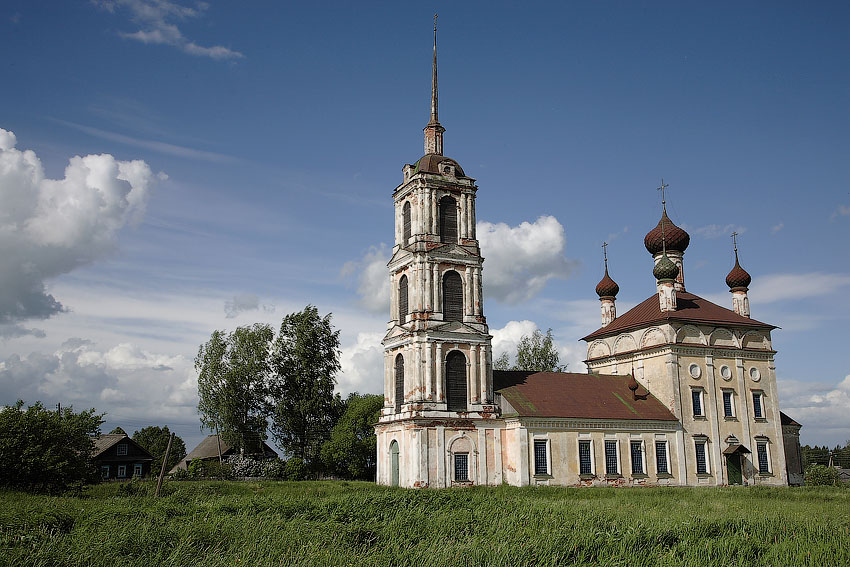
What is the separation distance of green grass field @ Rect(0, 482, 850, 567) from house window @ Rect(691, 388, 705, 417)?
1759 cm

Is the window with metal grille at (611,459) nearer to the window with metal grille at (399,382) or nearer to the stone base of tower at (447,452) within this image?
the stone base of tower at (447,452)

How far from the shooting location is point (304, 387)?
4575 cm

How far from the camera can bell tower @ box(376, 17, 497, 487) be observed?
33.8 metres

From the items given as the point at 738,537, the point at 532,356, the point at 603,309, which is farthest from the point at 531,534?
the point at 532,356

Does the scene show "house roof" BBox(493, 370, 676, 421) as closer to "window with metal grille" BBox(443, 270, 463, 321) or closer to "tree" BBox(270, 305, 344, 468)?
"window with metal grille" BBox(443, 270, 463, 321)

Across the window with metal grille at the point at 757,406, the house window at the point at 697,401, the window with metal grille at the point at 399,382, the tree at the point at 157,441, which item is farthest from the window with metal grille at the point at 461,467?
the tree at the point at 157,441

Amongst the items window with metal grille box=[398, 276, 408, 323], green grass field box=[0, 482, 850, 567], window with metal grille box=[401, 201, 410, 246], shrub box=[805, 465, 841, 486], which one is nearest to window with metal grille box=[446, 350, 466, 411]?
window with metal grille box=[398, 276, 408, 323]

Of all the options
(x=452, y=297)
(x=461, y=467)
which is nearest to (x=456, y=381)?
(x=461, y=467)

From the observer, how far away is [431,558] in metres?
13.7

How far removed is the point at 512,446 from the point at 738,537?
1831cm

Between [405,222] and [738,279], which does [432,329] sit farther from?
[738,279]

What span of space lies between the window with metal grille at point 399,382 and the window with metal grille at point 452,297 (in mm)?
3266

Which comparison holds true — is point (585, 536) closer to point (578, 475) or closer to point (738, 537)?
point (738, 537)

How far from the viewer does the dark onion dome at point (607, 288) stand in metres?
46.0
